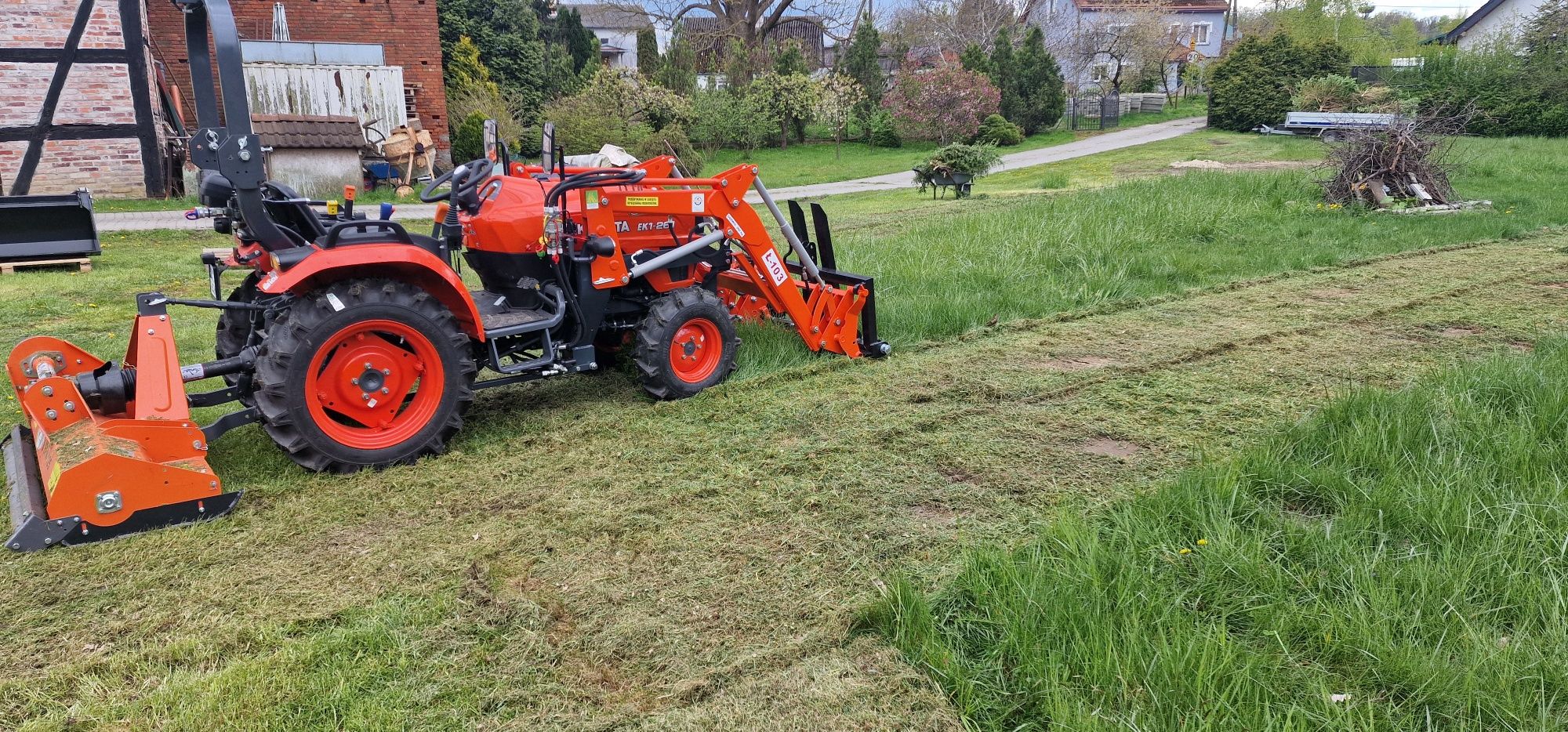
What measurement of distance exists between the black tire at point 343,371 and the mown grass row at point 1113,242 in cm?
188

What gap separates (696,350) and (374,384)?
1702mm

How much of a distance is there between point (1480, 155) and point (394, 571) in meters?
20.2

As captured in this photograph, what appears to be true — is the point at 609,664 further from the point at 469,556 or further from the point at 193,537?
the point at 193,537

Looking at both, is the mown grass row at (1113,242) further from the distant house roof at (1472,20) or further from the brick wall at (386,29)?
the distant house roof at (1472,20)

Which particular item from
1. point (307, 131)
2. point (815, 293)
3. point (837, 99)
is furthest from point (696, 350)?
point (837, 99)

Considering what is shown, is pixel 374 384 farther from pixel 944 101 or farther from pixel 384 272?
pixel 944 101

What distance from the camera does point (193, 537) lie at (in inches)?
138

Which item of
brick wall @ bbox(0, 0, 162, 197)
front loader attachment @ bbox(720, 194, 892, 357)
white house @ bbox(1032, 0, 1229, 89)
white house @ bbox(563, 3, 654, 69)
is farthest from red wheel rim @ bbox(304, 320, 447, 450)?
white house @ bbox(563, 3, 654, 69)

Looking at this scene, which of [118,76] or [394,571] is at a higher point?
[118,76]

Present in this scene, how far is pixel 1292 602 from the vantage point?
2799mm

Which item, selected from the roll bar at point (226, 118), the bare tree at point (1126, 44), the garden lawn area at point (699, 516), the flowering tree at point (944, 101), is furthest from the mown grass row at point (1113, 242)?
the bare tree at point (1126, 44)

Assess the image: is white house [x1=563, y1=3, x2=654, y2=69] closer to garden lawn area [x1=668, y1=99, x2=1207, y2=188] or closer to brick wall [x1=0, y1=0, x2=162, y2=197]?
garden lawn area [x1=668, y1=99, x2=1207, y2=188]

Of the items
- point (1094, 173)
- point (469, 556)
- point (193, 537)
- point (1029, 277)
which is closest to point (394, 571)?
point (469, 556)

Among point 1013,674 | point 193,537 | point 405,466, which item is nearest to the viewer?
point 1013,674
